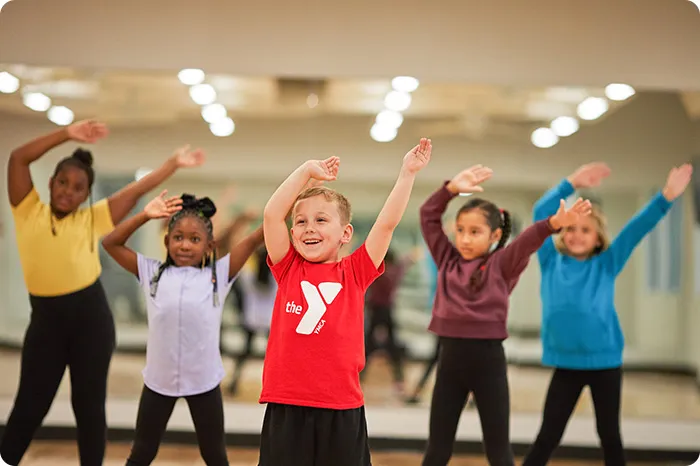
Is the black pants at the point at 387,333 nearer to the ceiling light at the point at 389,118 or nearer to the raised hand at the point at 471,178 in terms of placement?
the ceiling light at the point at 389,118

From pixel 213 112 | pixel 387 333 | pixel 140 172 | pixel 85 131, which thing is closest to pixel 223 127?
pixel 213 112

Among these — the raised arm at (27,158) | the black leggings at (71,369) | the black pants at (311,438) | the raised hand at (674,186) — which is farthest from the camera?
the raised arm at (27,158)

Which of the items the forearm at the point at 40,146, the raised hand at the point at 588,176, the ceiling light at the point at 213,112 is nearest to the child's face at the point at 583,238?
the raised hand at the point at 588,176

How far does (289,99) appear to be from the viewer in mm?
3750

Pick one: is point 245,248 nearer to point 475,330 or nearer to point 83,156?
point 475,330

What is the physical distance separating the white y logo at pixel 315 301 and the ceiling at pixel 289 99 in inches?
67.1

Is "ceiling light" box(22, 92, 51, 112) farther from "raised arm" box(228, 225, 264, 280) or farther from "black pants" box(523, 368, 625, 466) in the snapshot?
"black pants" box(523, 368, 625, 466)

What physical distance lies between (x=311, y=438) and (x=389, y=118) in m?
2.06

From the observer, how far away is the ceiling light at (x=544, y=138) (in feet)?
12.6

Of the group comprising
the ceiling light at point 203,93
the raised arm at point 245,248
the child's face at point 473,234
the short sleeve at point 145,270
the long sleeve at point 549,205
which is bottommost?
the short sleeve at point 145,270

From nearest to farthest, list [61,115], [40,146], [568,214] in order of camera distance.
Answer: [568,214] → [40,146] → [61,115]

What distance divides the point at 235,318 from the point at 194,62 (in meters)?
1.35

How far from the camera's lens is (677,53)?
3.75m

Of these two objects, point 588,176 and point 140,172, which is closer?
point 588,176
